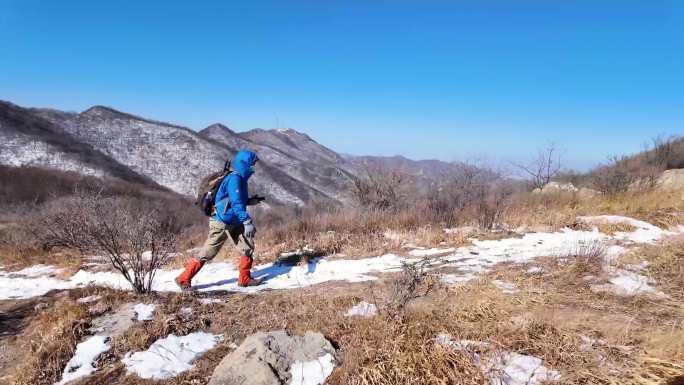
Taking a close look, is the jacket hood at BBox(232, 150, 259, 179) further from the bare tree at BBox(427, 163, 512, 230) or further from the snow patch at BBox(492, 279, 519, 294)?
the bare tree at BBox(427, 163, 512, 230)

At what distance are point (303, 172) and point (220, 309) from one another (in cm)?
4339

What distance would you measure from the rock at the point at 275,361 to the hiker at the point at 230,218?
2.19m

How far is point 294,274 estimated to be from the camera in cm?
593

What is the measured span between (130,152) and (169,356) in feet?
136

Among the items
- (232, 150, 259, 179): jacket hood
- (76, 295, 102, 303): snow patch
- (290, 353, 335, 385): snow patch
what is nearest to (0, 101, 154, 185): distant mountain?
(76, 295, 102, 303): snow patch

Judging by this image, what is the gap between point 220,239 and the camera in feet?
16.8

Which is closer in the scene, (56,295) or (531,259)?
(56,295)

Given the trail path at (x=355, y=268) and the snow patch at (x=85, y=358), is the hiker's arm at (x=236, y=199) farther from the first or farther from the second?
the snow patch at (x=85, y=358)

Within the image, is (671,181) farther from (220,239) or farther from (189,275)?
(189,275)

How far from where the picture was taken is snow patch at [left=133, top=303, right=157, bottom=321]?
3926mm

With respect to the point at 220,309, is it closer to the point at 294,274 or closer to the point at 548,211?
the point at 294,274

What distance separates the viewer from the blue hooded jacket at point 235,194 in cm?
498

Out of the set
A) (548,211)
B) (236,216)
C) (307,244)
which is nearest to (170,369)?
(236,216)

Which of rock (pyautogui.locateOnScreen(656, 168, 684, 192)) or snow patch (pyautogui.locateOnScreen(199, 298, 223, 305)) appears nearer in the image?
snow patch (pyautogui.locateOnScreen(199, 298, 223, 305))
